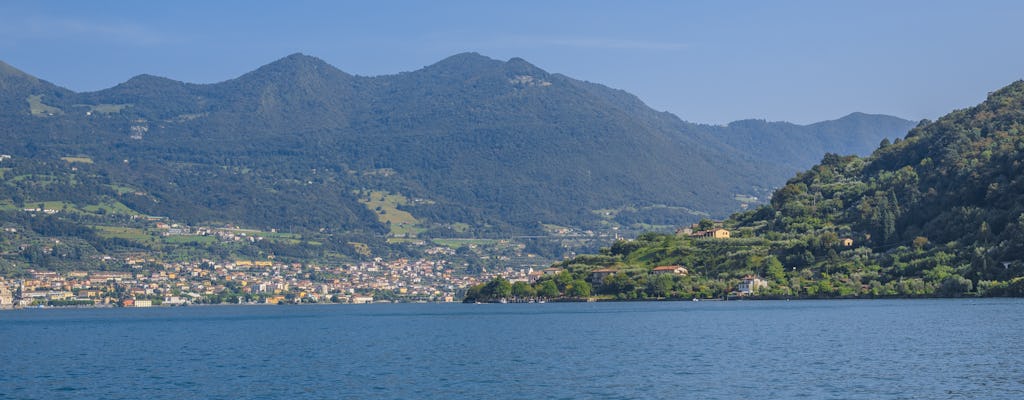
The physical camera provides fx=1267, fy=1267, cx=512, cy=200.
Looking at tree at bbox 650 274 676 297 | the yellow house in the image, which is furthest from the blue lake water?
the yellow house

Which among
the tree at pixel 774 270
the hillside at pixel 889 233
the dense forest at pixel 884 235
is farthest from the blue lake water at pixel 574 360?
the tree at pixel 774 270

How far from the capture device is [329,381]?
49.9 m

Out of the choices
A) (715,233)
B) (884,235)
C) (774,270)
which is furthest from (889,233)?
(715,233)

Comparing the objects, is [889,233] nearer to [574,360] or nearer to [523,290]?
[523,290]

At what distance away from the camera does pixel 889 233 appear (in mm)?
126688

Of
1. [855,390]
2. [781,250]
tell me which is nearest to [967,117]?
[781,250]

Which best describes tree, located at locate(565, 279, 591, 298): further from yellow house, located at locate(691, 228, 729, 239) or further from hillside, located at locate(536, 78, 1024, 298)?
yellow house, located at locate(691, 228, 729, 239)

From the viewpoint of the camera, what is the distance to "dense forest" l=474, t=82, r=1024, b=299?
4368 inches

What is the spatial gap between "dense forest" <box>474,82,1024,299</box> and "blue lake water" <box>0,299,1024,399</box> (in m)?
19.9

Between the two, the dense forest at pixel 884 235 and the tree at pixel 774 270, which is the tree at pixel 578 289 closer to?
the dense forest at pixel 884 235

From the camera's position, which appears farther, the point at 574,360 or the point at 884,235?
the point at 884,235

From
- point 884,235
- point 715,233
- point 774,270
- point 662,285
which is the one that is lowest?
point 662,285

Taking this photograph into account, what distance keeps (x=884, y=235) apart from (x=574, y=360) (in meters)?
79.5

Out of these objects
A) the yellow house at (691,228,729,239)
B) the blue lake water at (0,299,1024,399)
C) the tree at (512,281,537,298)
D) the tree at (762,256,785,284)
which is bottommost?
the blue lake water at (0,299,1024,399)
